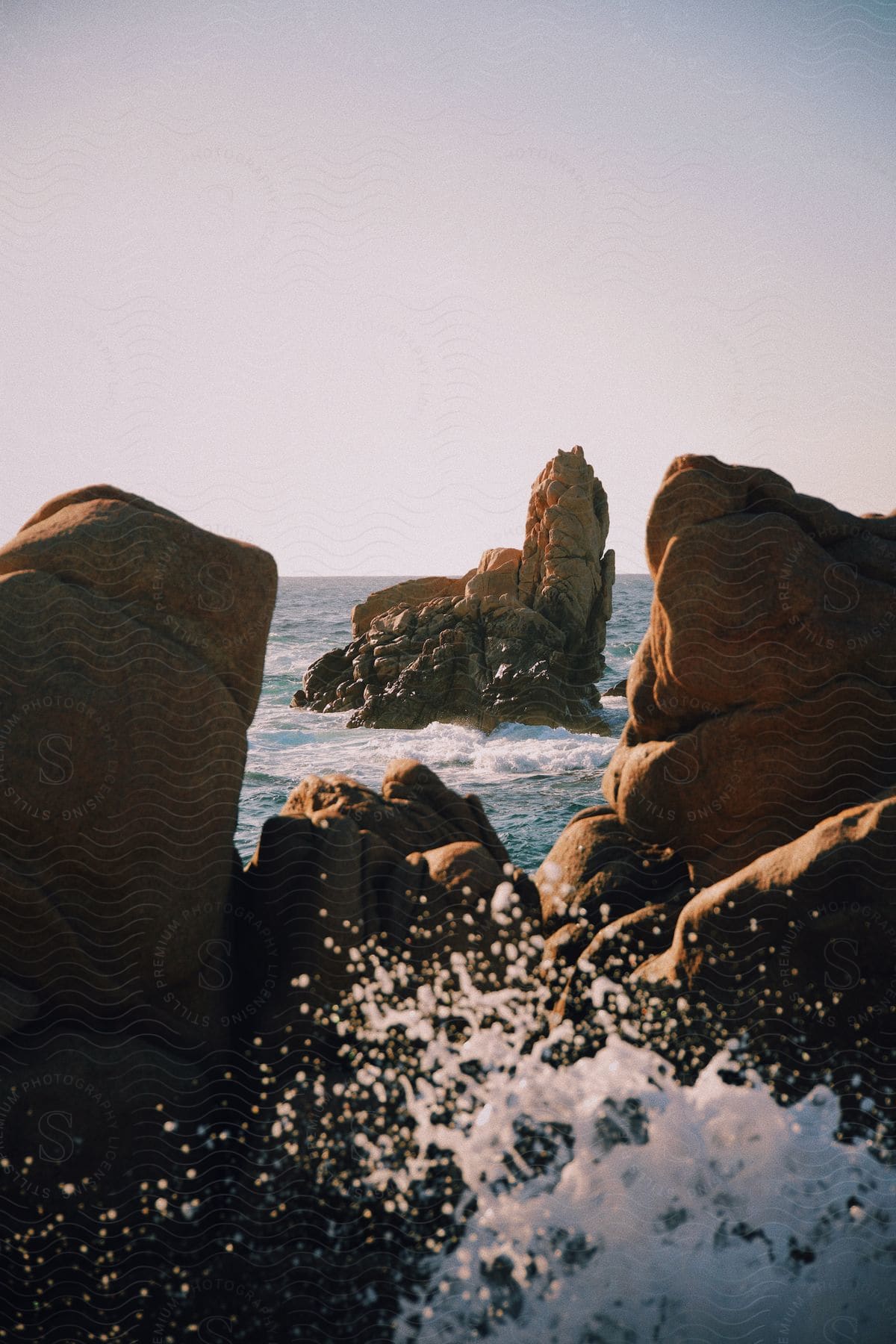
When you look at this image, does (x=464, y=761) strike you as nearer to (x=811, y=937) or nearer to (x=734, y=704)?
(x=734, y=704)

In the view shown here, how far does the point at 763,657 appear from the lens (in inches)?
189

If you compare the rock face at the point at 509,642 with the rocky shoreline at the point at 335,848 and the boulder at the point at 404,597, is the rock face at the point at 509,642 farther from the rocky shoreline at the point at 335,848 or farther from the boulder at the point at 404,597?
the rocky shoreline at the point at 335,848

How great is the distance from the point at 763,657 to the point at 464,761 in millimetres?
13447

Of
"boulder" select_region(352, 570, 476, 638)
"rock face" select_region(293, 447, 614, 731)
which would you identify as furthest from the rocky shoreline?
Answer: "boulder" select_region(352, 570, 476, 638)

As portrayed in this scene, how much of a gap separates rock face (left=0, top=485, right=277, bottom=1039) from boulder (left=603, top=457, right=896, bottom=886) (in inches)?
84.2

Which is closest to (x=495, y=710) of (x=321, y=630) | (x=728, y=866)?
(x=728, y=866)

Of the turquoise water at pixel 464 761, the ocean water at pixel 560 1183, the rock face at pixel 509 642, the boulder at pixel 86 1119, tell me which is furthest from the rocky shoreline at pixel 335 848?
the rock face at pixel 509 642

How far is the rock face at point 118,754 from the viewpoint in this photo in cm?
403

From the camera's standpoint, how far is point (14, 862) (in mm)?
4008

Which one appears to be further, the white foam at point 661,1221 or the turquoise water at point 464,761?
the turquoise water at point 464,761

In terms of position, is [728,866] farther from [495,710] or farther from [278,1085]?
[495,710]

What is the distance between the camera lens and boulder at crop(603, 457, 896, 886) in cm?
477

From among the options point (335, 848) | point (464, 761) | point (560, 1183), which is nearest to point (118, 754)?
point (335, 848)

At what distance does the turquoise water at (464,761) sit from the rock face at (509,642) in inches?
26.8
